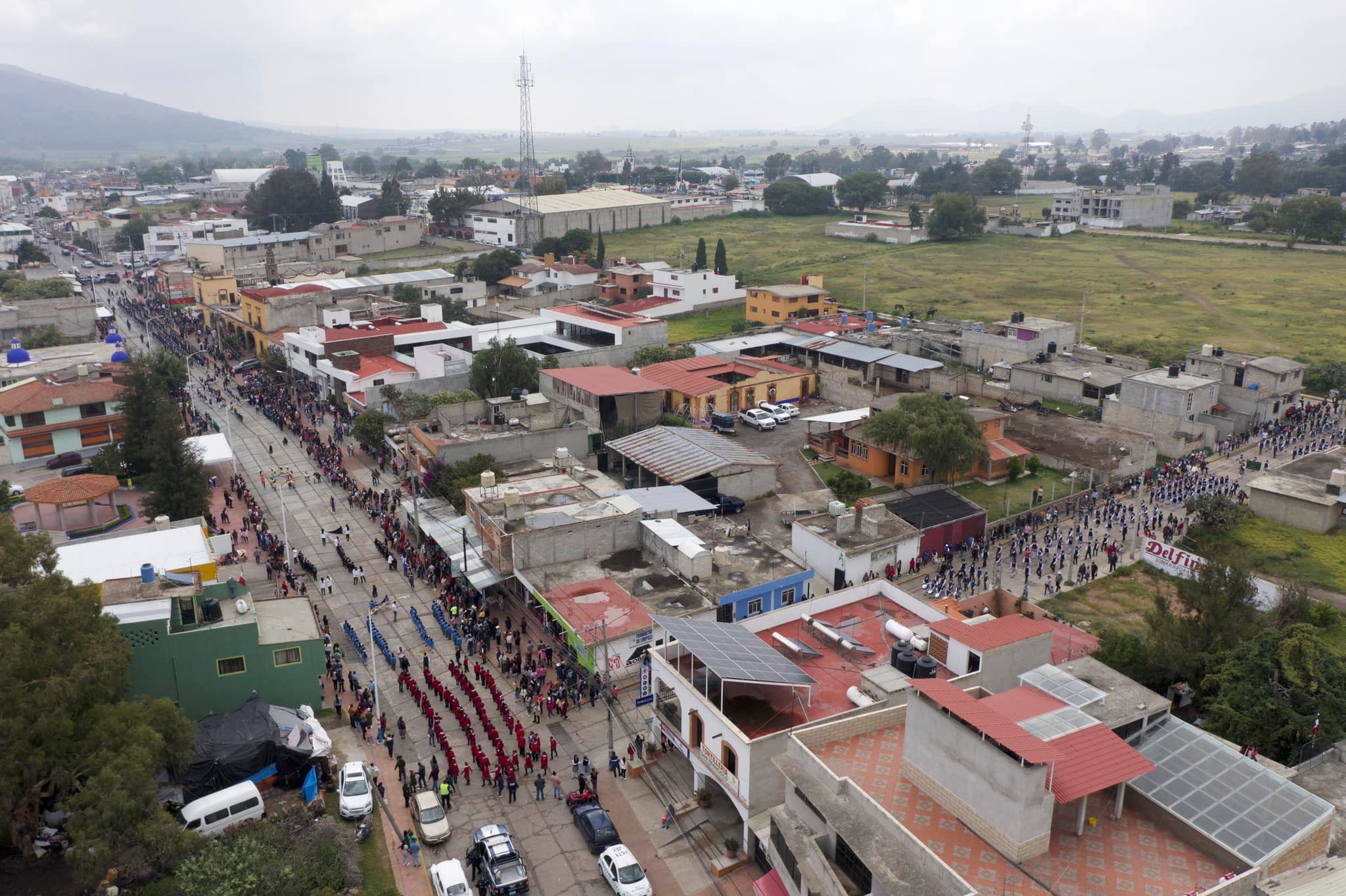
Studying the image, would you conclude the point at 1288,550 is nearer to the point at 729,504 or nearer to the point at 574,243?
the point at 729,504

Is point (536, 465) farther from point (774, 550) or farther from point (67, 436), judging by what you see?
point (67, 436)

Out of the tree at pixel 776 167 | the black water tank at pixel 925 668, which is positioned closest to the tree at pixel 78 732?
the black water tank at pixel 925 668

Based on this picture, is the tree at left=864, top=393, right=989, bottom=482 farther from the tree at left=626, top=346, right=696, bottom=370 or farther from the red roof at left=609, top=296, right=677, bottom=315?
the red roof at left=609, top=296, right=677, bottom=315

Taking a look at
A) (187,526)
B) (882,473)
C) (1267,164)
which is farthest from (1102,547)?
(1267,164)

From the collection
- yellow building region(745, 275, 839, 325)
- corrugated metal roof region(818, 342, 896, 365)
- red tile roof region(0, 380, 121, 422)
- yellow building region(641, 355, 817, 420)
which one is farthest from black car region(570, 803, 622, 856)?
yellow building region(745, 275, 839, 325)

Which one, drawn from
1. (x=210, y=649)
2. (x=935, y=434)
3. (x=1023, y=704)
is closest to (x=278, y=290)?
(x=935, y=434)

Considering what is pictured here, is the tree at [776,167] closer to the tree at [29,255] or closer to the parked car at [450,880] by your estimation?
the tree at [29,255]
